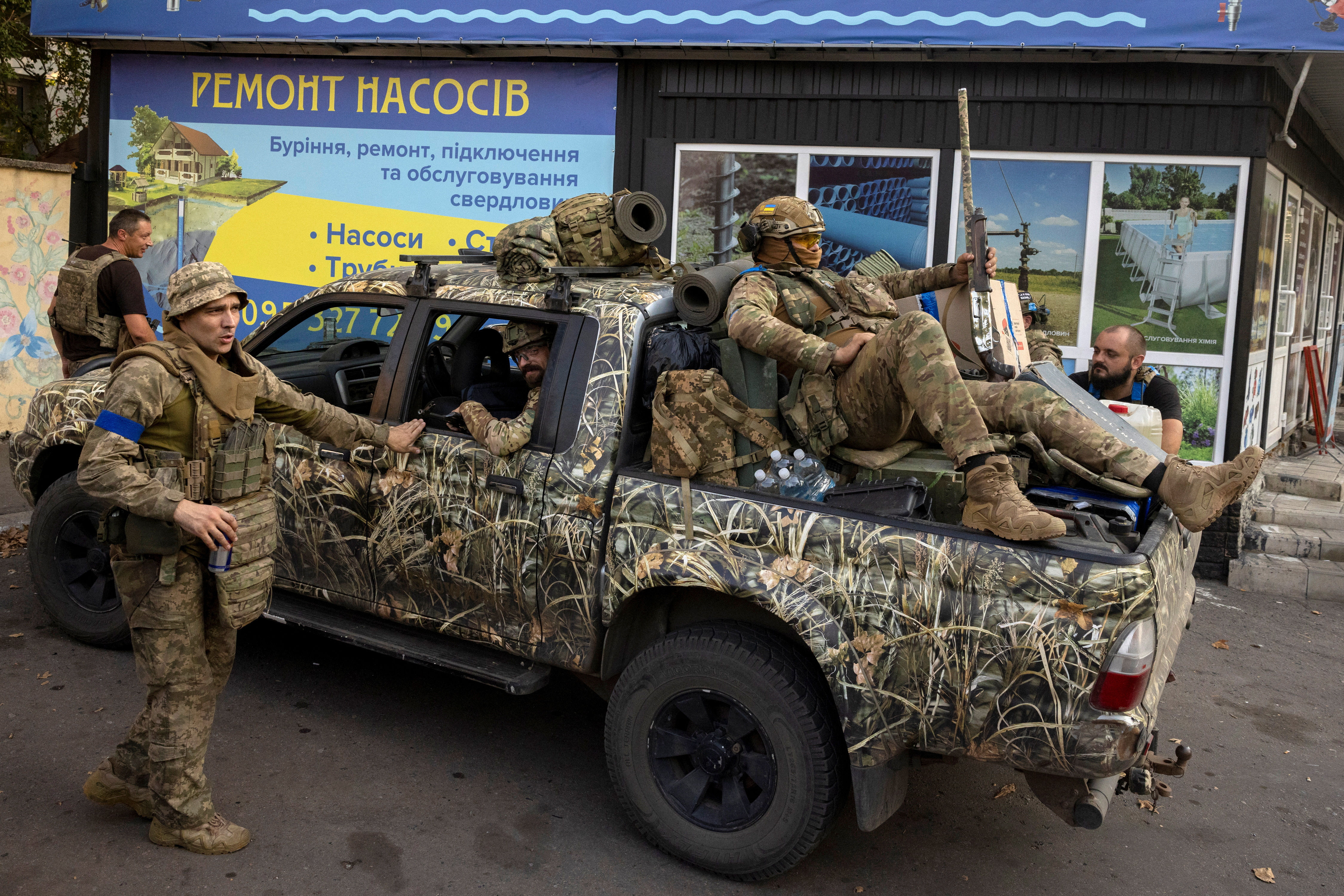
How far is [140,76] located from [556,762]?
336 inches

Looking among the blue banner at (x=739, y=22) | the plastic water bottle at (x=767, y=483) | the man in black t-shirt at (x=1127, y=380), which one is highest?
the blue banner at (x=739, y=22)

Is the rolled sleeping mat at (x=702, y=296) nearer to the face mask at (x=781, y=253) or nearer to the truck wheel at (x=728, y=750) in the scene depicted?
the face mask at (x=781, y=253)

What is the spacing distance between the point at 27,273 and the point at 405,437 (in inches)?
303

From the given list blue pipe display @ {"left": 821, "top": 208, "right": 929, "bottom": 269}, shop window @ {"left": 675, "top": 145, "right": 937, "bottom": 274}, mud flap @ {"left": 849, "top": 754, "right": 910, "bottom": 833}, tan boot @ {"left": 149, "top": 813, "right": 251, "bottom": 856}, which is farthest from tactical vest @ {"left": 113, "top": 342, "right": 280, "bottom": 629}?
blue pipe display @ {"left": 821, "top": 208, "right": 929, "bottom": 269}

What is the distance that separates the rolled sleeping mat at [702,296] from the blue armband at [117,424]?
1.89 metres

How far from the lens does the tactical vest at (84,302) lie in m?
6.32

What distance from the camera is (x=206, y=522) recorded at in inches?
127

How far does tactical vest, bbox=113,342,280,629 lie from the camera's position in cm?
336

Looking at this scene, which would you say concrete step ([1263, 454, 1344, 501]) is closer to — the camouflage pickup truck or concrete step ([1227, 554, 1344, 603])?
concrete step ([1227, 554, 1344, 603])

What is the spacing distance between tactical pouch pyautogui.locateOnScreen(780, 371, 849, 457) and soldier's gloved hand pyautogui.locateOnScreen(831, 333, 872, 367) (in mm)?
131

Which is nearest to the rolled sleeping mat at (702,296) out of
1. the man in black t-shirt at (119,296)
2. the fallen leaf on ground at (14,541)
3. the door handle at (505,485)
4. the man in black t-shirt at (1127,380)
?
the door handle at (505,485)

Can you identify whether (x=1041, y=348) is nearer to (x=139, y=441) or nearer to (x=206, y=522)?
(x=206, y=522)

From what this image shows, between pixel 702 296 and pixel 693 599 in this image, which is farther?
pixel 702 296

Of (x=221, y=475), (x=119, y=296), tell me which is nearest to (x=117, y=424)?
(x=221, y=475)
